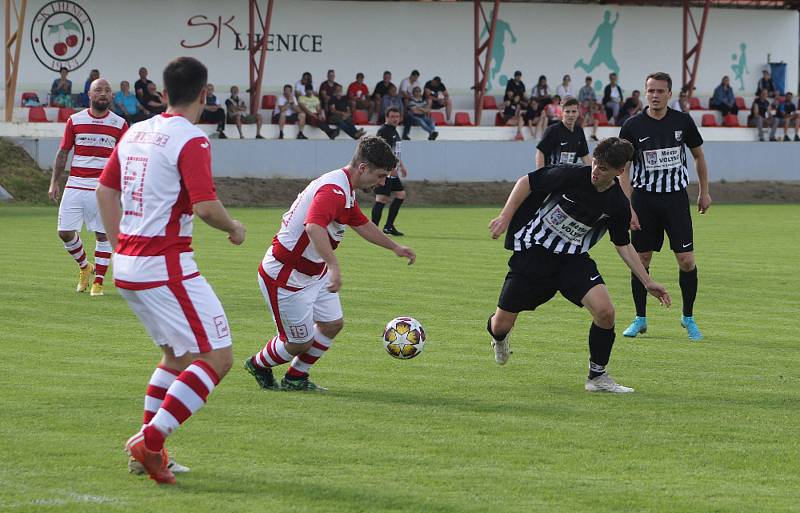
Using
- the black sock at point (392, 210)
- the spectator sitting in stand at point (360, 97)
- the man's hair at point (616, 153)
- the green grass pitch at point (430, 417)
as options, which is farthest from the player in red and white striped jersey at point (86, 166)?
the spectator sitting in stand at point (360, 97)

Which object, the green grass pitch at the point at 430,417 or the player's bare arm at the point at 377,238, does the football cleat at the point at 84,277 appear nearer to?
the green grass pitch at the point at 430,417

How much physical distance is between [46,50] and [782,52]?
2609cm

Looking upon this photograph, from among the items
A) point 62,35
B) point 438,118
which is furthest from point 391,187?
point 62,35

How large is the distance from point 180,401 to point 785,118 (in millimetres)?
36821

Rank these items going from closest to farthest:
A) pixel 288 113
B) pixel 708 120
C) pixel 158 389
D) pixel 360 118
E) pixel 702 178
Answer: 1. pixel 158 389
2. pixel 702 178
3. pixel 288 113
4. pixel 360 118
5. pixel 708 120

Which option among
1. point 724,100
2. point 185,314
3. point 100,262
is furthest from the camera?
point 724,100

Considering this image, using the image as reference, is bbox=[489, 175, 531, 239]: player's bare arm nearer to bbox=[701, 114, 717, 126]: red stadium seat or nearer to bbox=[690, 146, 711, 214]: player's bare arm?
bbox=[690, 146, 711, 214]: player's bare arm

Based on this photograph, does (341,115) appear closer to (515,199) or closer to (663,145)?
(663,145)

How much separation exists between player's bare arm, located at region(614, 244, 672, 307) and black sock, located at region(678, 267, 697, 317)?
8.44ft

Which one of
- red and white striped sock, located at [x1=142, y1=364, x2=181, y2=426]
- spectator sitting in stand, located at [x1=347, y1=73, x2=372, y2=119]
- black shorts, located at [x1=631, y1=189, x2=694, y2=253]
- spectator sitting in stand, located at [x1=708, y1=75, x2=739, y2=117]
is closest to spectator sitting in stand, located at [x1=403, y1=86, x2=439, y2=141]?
spectator sitting in stand, located at [x1=347, y1=73, x2=372, y2=119]

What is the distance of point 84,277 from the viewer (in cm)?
1291

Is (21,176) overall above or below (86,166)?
below

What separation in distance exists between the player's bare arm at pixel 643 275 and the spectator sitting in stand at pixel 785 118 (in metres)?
33.0

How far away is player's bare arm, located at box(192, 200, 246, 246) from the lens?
5.33 metres
